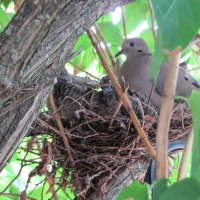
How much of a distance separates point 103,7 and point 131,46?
3.66 feet

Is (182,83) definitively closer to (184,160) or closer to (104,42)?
(104,42)

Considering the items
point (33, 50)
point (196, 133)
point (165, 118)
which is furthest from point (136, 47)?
point (196, 133)

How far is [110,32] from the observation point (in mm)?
1692

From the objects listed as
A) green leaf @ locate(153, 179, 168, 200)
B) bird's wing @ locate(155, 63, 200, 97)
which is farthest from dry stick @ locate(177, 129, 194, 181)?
bird's wing @ locate(155, 63, 200, 97)

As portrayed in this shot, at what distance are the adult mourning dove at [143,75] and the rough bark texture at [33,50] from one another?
2.70 feet

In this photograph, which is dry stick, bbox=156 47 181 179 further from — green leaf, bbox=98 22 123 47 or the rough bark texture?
green leaf, bbox=98 22 123 47

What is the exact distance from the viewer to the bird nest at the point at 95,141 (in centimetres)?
145

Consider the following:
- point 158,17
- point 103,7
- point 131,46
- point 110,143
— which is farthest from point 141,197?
point 131,46

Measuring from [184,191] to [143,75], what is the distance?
136cm

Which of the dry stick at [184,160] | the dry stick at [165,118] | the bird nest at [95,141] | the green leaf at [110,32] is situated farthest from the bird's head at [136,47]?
the dry stick at [165,118]

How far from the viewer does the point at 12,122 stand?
95 centimetres

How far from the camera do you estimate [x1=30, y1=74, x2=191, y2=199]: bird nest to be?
57.2 inches

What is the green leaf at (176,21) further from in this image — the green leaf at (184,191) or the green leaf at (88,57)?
the green leaf at (88,57)

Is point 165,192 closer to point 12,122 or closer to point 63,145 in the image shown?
point 12,122
